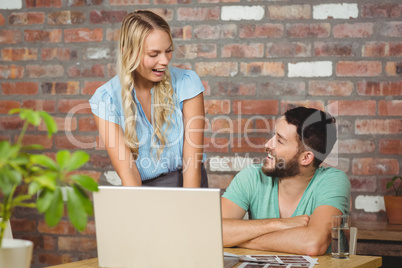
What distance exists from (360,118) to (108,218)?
154cm

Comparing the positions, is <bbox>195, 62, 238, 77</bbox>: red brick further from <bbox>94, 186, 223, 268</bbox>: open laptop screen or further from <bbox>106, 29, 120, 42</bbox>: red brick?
<bbox>94, 186, 223, 268</bbox>: open laptop screen

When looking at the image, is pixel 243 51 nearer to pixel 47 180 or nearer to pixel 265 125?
pixel 265 125

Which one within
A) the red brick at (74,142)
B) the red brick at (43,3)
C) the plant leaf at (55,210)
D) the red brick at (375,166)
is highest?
the red brick at (43,3)

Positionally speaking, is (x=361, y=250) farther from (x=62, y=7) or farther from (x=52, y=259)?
(x=62, y=7)

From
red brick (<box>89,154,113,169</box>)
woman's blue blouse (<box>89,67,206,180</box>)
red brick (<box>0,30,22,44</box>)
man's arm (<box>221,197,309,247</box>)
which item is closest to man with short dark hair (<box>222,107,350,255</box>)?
man's arm (<box>221,197,309,247</box>)

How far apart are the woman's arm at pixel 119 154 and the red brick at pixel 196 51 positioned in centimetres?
72

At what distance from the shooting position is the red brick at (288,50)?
240cm

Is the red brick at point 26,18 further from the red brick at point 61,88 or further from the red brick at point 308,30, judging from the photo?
the red brick at point 308,30

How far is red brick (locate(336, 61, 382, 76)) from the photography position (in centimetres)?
235

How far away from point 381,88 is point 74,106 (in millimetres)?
1488

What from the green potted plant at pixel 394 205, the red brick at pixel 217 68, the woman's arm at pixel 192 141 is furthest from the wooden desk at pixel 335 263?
the red brick at pixel 217 68

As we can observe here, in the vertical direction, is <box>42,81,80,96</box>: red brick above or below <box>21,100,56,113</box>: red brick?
above

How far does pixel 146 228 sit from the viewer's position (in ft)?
3.76

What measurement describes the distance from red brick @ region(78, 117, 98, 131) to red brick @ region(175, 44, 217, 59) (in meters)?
0.55
